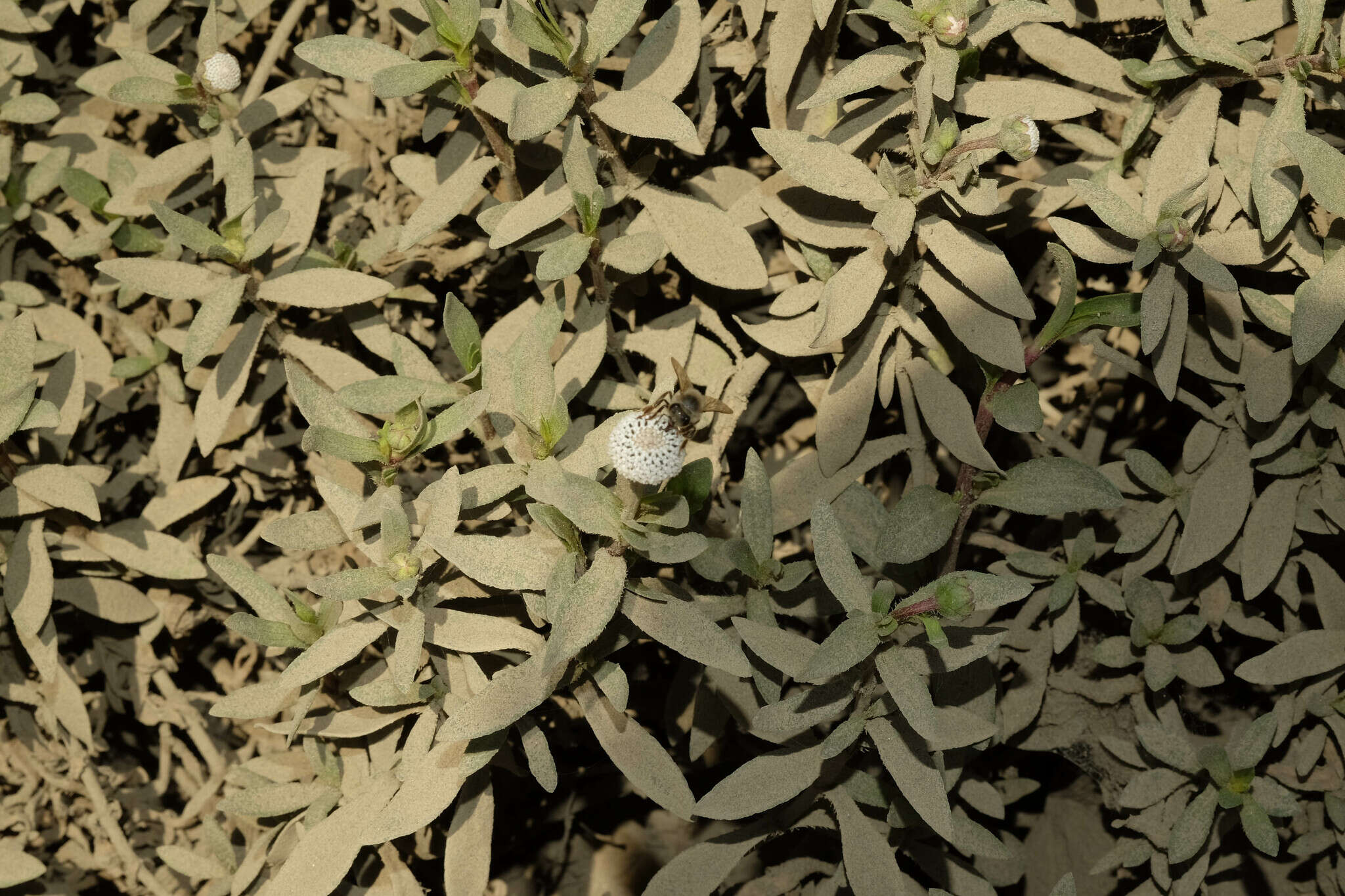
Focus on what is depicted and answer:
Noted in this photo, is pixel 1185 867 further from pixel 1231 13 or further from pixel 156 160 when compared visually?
pixel 156 160

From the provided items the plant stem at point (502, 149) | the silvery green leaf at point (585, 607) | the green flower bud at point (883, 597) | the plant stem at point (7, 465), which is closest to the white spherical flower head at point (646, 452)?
the silvery green leaf at point (585, 607)

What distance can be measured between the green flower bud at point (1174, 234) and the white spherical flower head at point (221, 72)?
973mm

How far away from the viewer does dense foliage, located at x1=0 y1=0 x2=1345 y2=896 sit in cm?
98

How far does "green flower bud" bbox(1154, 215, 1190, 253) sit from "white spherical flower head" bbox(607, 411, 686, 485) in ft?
1.67

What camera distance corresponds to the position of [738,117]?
4.26 feet

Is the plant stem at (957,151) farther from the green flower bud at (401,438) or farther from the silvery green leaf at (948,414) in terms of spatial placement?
the green flower bud at (401,438)

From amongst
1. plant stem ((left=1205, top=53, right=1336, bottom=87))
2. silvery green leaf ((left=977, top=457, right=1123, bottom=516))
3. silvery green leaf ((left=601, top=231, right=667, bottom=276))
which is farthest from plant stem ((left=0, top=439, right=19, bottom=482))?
plant stem ((left=1205, top=53, right=1336, bottom=87))

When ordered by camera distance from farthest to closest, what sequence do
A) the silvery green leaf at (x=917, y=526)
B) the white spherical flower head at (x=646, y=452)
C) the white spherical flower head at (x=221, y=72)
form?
the white spherical flower head at (x=221, y=72)
the silvery green leaf at (x=917, y=526)
the white spherical flower head at (x=646, y=452)

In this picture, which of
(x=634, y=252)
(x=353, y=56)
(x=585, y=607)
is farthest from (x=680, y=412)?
(x=353, y=56)

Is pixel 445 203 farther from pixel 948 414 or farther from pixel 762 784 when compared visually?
pixel 762 784

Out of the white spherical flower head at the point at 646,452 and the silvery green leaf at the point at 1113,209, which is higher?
the silvery green leaf at the point at 1113,209

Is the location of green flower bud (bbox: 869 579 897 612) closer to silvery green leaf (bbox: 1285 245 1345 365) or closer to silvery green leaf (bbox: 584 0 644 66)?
silvery green leaf (bbox: 1285 245 1345 365)

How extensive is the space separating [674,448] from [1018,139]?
0.38 m

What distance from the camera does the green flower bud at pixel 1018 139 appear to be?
0.87 metres
